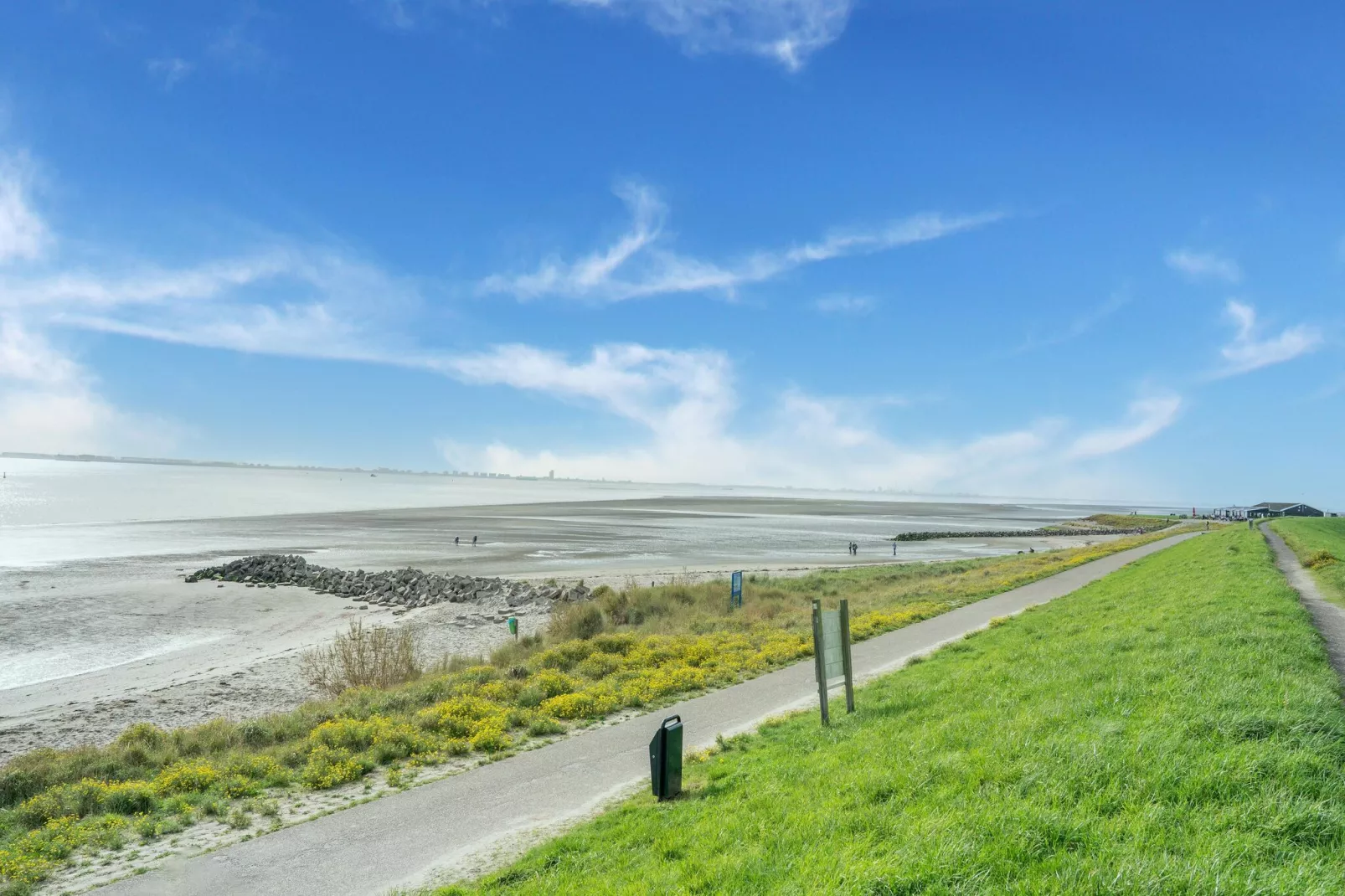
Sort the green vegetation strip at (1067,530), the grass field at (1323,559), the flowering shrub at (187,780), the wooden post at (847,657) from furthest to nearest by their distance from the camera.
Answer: the green vegetation strip at (1067,530) → the grass field at (1323,559) → the wooden post at (847,657) → the flowering shrub at (187,780)

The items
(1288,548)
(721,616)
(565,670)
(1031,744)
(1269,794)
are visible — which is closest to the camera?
(1269,794)

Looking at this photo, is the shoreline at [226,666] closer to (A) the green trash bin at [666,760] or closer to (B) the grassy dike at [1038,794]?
(A) the green trash bin at [666,760]

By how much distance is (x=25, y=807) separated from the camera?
9375 millimetres

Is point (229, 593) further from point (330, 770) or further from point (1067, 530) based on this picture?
point (1067, 530)

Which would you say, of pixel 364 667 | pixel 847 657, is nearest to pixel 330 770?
pixel 847 657

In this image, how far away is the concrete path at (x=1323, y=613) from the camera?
10497mm

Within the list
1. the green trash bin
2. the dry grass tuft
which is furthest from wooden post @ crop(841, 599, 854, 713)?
the dry grass tuft

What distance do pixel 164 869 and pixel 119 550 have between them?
2176 inches

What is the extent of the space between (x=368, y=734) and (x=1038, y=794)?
1036cm

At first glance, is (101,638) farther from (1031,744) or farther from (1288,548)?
(1288,548)

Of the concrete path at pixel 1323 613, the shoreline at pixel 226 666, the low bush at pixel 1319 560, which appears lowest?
the shoreline at pixel 226 666

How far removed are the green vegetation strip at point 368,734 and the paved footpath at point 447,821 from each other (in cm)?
105

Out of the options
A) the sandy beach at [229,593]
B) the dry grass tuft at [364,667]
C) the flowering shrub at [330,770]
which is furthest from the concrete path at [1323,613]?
the sandy beach at [229,593]

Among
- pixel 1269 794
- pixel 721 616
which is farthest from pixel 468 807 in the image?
pixel 721 616
